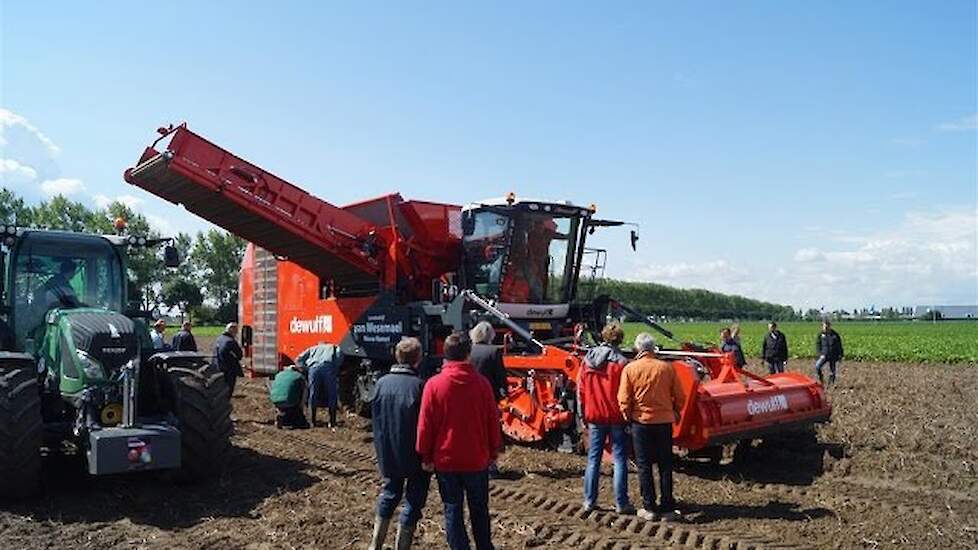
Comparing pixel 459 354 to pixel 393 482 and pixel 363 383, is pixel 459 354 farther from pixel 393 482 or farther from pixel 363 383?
pixel 363 383

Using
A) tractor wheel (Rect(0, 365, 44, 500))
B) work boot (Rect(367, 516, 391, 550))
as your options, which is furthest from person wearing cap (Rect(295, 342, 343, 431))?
work boot (Rect(367, 516, 391, 550))

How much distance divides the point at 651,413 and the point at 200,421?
381 centimetres

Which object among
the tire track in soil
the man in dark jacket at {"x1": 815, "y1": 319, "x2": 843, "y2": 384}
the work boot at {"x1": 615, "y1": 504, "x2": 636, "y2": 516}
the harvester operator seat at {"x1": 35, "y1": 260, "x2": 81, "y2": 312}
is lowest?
the tire track in soil

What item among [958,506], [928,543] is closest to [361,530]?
[928,543]

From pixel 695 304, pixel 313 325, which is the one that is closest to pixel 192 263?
pixel 313 325

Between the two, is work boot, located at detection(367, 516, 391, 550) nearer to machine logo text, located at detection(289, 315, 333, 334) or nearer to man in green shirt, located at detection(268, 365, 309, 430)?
man in green shirt, located at detection(268, 365, 309, 430)

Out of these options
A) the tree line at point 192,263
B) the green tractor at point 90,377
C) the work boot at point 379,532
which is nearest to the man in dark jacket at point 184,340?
the green tractor at point 90,377

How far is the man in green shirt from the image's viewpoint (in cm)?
1102

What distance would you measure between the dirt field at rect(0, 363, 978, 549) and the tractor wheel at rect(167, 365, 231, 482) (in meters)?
0.23

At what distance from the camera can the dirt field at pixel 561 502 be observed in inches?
225

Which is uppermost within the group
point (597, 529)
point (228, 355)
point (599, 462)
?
point (228, 355)

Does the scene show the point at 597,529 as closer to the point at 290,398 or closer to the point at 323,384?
the point at 290,398

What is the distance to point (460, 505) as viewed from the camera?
4.73m

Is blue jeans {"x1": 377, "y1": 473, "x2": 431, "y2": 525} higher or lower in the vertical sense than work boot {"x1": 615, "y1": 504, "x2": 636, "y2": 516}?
higher
